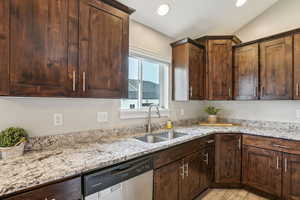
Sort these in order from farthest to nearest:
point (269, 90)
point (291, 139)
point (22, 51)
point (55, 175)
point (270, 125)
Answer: point (270, 125) < point (269, 90) < point (291, 139) < point (22, 51) < point (55, 175)

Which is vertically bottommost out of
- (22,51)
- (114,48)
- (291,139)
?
(291,139)

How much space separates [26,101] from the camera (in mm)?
Answer: 1401

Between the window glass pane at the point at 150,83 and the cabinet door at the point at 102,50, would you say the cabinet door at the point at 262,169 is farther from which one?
the cabinet door at the point at 102,50

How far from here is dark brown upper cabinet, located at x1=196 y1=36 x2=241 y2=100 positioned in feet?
9.27

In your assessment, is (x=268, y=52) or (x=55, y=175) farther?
(x=268, y=52)

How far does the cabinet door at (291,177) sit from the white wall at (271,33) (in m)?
0.83

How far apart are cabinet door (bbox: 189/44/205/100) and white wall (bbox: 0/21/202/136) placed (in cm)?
55

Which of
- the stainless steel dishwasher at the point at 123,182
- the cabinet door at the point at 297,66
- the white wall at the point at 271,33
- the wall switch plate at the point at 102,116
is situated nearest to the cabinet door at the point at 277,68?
the cabinet door at the point at 297,66

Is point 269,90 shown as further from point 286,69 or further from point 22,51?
point 22,51

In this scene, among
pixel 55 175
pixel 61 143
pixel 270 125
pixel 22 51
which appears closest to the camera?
pixel 55 175

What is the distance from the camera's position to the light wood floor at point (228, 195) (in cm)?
229

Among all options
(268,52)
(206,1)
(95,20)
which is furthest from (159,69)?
(268,52)

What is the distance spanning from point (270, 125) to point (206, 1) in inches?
89.7

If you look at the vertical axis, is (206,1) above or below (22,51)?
above
